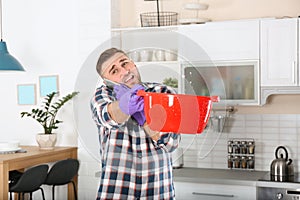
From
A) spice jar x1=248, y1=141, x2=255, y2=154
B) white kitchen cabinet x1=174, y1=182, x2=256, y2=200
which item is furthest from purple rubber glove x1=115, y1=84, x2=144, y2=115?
spice jar x1=248, y1=141, x2=255, y2=154

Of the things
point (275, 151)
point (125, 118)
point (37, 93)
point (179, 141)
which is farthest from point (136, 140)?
point (37, 93)

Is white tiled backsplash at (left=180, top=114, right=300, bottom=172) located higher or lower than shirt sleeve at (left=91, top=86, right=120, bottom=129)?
lower

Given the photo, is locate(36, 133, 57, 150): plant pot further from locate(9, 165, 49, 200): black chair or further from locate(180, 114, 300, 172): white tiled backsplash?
locate(180, 114, 300, 172): white tiled backsplash

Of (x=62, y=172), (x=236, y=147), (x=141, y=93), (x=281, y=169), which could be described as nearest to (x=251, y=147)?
(x=236, y=147)

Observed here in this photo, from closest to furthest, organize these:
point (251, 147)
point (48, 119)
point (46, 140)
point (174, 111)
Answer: point (174, 111) → point (251, 147) → point (46, 140) → point (48, 119)

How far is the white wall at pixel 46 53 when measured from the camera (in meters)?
4.27

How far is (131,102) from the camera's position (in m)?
0.88

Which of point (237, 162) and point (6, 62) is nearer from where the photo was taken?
point (237, 162)

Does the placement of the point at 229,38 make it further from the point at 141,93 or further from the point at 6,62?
the point at 141,93

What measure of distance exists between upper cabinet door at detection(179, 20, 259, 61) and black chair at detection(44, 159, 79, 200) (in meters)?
1.36

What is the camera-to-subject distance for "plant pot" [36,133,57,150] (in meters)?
4.18

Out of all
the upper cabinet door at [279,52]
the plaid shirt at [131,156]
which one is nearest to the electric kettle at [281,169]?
the upper cabinet door at [279,52]

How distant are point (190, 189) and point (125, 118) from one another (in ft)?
8.77

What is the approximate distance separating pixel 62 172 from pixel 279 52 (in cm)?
187
